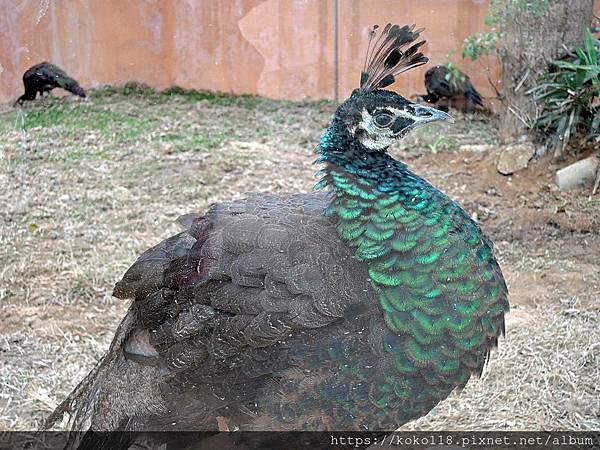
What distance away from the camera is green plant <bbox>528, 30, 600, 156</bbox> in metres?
4.69

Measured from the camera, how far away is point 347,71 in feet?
13.1

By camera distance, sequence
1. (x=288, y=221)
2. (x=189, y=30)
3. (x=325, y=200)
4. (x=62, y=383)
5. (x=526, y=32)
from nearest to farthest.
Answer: (x=288, y=221), (x=325, y=200), (x=62, y=383), (x=526, y=32), (x=189, y=30)

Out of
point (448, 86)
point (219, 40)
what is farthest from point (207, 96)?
point (448, 86)

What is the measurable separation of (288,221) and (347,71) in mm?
2092

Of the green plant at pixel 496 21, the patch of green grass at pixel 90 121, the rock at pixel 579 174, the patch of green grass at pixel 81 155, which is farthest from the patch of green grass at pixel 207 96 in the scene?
the rock at pixel 579 174

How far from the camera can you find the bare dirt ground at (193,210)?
114 inches

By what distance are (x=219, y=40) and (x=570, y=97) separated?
8.74 feet

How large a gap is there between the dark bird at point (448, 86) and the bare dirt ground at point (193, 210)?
0.93 feet

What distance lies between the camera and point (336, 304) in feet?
6.23

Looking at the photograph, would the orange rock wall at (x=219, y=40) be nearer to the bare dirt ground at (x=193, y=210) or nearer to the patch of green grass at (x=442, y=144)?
the bare dirt ground at (x=193, y=210)

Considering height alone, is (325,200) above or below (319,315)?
above

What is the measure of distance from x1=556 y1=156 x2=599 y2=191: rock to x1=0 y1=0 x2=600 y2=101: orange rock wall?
0.93 metres

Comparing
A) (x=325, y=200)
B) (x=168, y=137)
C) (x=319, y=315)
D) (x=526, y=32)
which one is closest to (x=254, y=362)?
(x=319, y=315)

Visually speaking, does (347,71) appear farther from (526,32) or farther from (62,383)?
(62,383)
